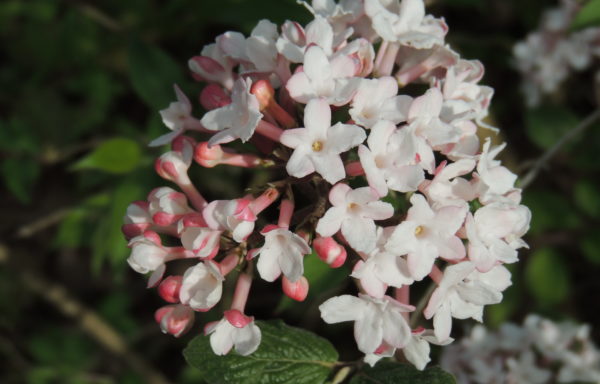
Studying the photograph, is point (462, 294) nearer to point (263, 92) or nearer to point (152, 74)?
point (263, 92)

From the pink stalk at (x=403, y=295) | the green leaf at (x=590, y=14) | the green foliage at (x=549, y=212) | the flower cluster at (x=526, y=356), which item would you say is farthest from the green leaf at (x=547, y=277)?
the pink stalk at (x=403, y=295)

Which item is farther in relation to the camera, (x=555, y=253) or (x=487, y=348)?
(x=555, y=253)

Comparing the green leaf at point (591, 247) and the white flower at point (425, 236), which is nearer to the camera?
the white flower at point (425, 236)

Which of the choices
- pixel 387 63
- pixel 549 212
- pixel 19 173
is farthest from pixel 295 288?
pixel 549 212

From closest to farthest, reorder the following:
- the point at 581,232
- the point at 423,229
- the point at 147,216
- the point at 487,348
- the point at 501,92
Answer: the point at 423,229
the point at 147,216
the point at 487,348
the point at 581,232
the point at 501,92

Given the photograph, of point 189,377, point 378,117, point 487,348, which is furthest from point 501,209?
point 189,377

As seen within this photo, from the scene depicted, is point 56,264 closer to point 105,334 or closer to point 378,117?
point 105,334

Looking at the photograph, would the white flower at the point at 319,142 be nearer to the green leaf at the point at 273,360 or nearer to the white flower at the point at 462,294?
the white flower at the point at 462,294
